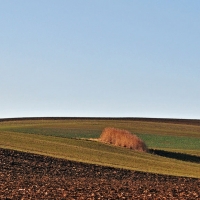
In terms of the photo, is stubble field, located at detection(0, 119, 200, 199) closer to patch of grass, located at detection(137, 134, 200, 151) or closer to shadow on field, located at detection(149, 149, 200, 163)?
shadow on field, located at detection(149, 149, 200, 163)

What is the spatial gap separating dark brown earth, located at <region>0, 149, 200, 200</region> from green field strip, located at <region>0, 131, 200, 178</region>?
9.58 ft

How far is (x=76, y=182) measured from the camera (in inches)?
932

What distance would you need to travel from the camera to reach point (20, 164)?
30.3 metres

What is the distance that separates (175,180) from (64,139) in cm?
1934

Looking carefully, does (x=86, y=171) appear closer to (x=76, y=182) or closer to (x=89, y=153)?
(x=76, y=182)

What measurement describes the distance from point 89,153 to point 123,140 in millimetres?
11355

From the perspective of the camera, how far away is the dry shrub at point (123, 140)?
48812 mm

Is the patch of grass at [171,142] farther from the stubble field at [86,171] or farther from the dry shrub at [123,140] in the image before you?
the dry shrub at [123,140]

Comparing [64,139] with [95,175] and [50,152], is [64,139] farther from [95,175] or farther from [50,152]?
[95,175]

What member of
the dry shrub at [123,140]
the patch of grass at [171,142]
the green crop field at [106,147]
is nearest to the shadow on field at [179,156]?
the green crop field at [106,147]

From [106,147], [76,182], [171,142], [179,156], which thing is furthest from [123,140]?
[76,182]

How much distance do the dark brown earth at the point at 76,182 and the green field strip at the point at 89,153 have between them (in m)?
2.92

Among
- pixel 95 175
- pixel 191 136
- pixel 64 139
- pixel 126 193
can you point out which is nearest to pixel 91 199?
pixel 126 193

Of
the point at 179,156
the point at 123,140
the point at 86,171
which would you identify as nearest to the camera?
the point at 86,171
